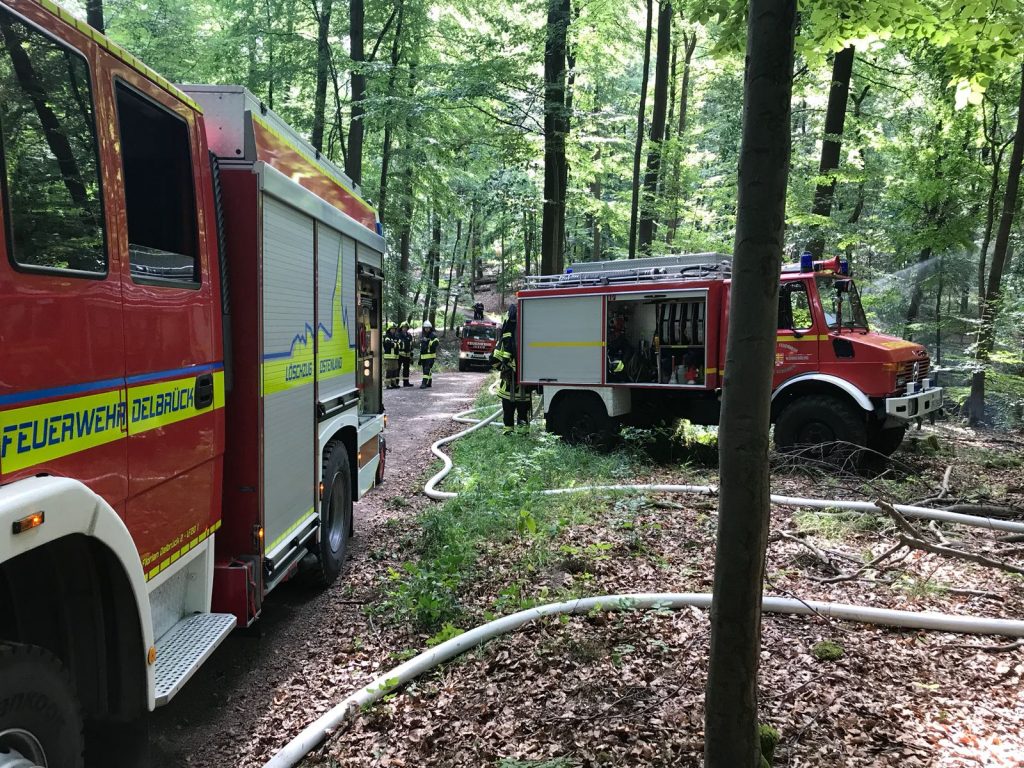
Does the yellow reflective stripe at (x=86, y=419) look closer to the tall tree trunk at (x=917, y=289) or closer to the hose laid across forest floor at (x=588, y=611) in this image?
the hose laid across forest floor at (x=588, y=611)

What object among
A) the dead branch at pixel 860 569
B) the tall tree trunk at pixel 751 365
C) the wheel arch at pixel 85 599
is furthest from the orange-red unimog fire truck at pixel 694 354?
the wheel arch at pixel 85 599

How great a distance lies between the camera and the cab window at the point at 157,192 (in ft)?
8.73

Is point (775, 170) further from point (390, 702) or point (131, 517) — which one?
point (390, 702)

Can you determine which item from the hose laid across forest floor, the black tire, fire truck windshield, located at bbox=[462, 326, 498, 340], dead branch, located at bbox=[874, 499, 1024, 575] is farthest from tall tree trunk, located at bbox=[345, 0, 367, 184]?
dead branch, located at bbox=[874, 499, 1024, 575]

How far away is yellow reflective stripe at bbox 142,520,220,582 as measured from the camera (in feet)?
8.84

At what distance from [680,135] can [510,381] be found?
9464 millimetres

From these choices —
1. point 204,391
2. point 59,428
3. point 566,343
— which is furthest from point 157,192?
point 566,343

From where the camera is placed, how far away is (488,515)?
6.20 metres

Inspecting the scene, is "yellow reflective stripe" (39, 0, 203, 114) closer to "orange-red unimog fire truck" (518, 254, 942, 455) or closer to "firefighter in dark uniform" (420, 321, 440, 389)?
"orange-red unimog fire truck" (518, 254, 942, 455)

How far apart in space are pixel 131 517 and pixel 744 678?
2286mm

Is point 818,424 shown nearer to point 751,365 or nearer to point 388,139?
point 751,365

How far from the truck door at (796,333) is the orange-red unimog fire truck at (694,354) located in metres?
0.01

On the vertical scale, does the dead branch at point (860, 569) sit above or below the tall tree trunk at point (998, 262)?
below

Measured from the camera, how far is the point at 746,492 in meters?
2.04
